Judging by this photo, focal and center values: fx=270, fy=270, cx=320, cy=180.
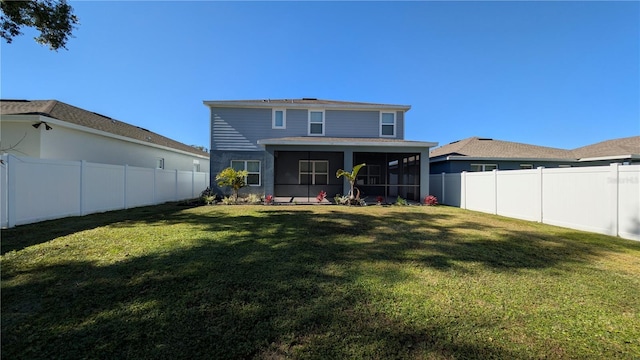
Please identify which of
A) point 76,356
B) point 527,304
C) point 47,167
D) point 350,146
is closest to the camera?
point 76,356

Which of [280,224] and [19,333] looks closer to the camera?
[19,333]

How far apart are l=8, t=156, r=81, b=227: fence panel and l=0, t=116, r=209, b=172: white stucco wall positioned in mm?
3549

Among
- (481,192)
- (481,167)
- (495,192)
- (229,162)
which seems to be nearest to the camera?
(495,192)

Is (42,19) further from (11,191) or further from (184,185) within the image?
(184,185)

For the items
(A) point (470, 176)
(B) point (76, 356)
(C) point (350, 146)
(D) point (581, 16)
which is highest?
(D) point (581, 16)

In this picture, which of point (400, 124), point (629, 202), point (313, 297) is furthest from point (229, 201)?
point (629, 202)

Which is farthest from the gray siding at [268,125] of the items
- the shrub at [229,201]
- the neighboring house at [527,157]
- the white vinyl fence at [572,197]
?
the white vinyl fence at [572,197]

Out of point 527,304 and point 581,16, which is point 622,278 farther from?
point 581,16

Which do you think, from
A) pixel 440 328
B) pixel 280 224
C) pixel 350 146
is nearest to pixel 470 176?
pixel 350 146

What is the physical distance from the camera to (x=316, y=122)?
16.2 meters

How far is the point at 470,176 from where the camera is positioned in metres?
12.7

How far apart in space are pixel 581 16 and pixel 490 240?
1337 centimetres

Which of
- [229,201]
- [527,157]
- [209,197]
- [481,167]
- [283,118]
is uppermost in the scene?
[283,118]

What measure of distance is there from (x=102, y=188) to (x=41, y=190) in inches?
97.9
